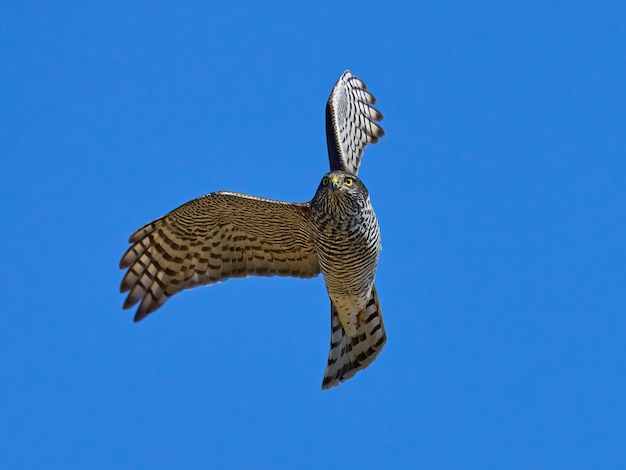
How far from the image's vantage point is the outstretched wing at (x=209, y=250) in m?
11.5

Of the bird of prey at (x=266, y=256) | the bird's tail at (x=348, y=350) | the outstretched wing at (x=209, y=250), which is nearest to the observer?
the bird of prey at (x=266, y=256)

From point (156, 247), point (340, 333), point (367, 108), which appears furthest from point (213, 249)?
point (367, 108)

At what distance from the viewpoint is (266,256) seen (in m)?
12.1

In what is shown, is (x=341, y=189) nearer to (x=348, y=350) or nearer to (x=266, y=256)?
(x=266, y=256)

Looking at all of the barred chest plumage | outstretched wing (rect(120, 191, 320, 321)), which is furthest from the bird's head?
outstretched wing (rect(120, 191, 320, 321))

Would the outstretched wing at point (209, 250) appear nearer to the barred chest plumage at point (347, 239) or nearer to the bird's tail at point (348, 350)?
the barred chest plumage at point (347, 239)

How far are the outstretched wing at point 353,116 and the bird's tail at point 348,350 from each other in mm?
1928

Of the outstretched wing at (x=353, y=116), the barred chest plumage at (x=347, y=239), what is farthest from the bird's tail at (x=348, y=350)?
the outstretched wing at (x=353, y=116)

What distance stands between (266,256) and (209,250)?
0.67m

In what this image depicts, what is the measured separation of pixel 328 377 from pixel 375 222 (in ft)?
7.93

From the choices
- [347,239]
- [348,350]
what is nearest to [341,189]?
[347,239]

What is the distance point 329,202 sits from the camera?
10250 mm

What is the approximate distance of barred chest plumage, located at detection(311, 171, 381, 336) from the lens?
10.2 m

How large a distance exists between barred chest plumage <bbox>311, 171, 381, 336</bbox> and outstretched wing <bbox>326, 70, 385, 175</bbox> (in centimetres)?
173
